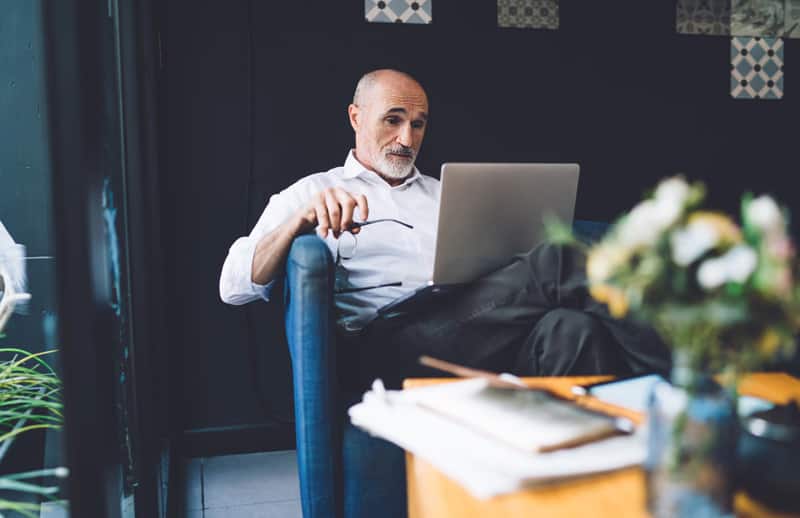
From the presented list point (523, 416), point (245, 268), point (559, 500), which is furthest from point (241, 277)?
point (559, 500)

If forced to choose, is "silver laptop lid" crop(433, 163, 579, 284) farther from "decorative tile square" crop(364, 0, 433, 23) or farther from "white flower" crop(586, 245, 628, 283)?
"decorative tile square" crop(364, 0, 433, 23)

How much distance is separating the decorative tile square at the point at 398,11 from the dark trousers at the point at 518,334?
130cm

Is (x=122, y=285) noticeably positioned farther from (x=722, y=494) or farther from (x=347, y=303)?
(x=722, y=494)

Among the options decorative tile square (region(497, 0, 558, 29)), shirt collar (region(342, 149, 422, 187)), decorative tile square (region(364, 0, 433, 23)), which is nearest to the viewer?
shirt collar (region(342, 149, 422, 187))

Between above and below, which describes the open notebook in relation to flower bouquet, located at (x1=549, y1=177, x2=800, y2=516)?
below

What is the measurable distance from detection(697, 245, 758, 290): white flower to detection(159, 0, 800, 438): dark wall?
6.86 ft

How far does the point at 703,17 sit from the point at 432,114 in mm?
1233

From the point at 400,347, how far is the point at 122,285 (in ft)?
2.18

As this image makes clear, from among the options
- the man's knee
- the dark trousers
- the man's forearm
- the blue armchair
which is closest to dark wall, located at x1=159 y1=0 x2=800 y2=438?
the man's forearm

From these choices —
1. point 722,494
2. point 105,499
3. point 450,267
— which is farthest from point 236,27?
point 722,494

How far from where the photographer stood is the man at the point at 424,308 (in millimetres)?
1548

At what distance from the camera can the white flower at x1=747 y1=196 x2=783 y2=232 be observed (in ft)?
2.04

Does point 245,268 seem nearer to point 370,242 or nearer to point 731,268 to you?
point 370,242

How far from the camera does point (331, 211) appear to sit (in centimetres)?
175
